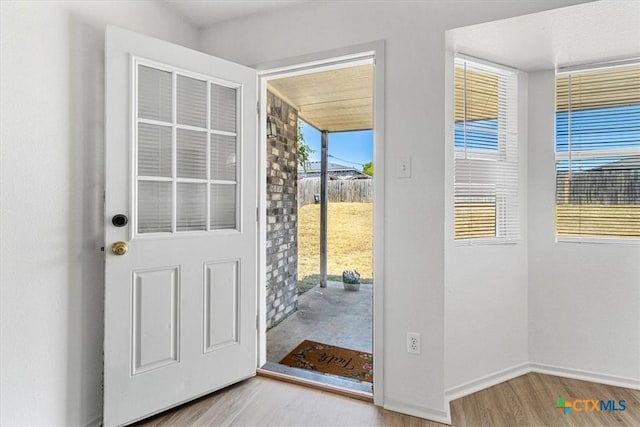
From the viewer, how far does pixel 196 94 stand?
6.68 feet

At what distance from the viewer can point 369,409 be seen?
6.34 ft

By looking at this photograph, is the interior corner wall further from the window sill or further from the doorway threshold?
the doorway threshold

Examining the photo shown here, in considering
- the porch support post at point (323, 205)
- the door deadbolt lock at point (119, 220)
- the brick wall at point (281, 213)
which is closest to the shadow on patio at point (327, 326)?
the brick wall at point (281, 213)

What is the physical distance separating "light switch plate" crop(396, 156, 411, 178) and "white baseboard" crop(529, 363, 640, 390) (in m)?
1.69

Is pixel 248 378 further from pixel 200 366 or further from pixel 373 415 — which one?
pixel 373 415

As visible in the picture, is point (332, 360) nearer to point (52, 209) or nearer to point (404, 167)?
point (404, 167)

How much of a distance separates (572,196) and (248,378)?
251cm

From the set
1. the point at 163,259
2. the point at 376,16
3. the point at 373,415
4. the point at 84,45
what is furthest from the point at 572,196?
the point at 84,45

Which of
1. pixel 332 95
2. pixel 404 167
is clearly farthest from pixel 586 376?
pixel 332 95

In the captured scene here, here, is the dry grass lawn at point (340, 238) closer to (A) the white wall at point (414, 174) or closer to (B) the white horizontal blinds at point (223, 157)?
(B) the white horizontal blinds at point (223, 157)

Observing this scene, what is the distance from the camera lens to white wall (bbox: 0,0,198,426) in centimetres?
148

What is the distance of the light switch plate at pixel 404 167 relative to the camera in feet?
6.27

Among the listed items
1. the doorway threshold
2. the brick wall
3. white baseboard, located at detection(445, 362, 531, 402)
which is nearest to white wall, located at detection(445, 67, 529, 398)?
white baseboard, located at detection(445, 362, 531, 402)

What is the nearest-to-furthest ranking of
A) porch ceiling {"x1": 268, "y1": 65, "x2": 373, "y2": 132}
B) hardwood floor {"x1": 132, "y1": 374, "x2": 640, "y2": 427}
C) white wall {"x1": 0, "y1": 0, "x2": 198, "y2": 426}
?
white wall {"x1": 0, "y1": 0, "x2": 198, "y2": 426} → hardwood floor {"x1": 132, "y1": 374, "x2": 640, "y2": 427} → porch ceiling {"x1": 268, "y1": 65, "x2": 373, "y2": 132}
